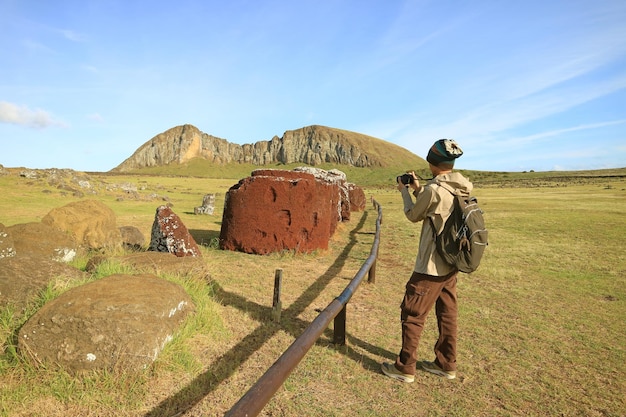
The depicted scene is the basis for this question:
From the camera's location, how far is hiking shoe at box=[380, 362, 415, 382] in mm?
3946

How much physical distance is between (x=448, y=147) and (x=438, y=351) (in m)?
2.06

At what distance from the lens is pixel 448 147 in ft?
12.4

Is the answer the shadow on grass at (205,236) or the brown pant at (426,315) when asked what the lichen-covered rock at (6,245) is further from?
the brown pant at (426,315)

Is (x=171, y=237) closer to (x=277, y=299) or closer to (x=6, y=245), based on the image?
(x=6, y=245)

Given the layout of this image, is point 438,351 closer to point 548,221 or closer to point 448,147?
point 448,147

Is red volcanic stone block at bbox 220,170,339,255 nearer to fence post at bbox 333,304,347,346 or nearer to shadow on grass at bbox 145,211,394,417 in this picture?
shadow on grass at bbox 145,211,394,417

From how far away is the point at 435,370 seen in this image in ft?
13.6

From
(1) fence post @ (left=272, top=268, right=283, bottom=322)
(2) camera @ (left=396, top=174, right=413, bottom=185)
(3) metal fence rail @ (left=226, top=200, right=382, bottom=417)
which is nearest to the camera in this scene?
(3) metal fence rail @ (left=226, top=200, right=382, bottom=417)

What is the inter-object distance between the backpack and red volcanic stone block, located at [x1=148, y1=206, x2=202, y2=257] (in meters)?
5.43

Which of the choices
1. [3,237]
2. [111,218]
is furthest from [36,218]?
[3,237]

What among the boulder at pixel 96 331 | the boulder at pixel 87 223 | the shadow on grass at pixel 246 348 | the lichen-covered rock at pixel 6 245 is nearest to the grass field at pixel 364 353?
the shadow on grass at pixel 246 348

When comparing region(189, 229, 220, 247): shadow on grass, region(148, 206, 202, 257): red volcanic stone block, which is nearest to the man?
region(148, 206, 202, 257): red volcanic stone block

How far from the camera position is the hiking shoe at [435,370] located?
4.09m

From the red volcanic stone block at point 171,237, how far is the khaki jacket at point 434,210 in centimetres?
518
